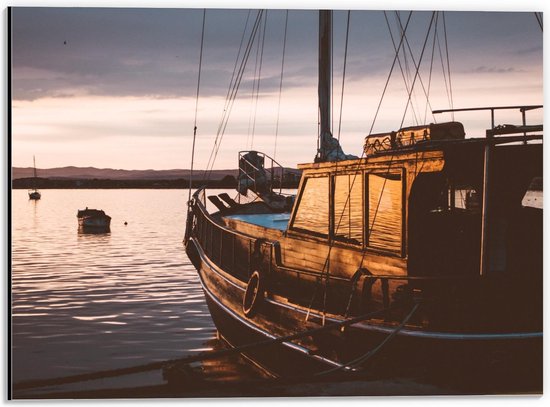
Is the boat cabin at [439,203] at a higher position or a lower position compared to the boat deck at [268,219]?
higher

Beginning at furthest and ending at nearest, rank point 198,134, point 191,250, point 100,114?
1. point 191,250
2. point 198,134
3. point 100,114

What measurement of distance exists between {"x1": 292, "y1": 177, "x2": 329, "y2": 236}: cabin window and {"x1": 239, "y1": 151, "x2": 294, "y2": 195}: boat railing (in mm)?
2698

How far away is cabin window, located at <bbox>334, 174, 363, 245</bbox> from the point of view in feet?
26.0

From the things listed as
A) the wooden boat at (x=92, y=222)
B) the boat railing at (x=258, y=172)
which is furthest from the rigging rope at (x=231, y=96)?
the wooden boat at (x=92, y=222)

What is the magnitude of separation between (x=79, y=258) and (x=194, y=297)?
7.74 m

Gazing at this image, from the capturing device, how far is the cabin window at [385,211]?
23.9 feet

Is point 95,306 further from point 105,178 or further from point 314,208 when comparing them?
point 314,208

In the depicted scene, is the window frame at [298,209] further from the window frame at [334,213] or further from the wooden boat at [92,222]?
the wooden boat at [92,222]

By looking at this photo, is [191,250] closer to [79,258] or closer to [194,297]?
[194,297]

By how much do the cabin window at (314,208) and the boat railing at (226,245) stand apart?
631mm

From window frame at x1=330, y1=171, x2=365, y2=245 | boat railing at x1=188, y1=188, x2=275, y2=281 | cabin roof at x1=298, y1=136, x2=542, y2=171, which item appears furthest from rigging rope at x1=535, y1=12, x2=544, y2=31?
boat railing at x1=188, y1=188, x2=275, y2=281

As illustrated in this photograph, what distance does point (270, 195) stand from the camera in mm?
14562

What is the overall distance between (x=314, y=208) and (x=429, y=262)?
6.45 feet

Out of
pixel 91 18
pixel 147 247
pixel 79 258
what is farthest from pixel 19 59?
pixel 147 247
